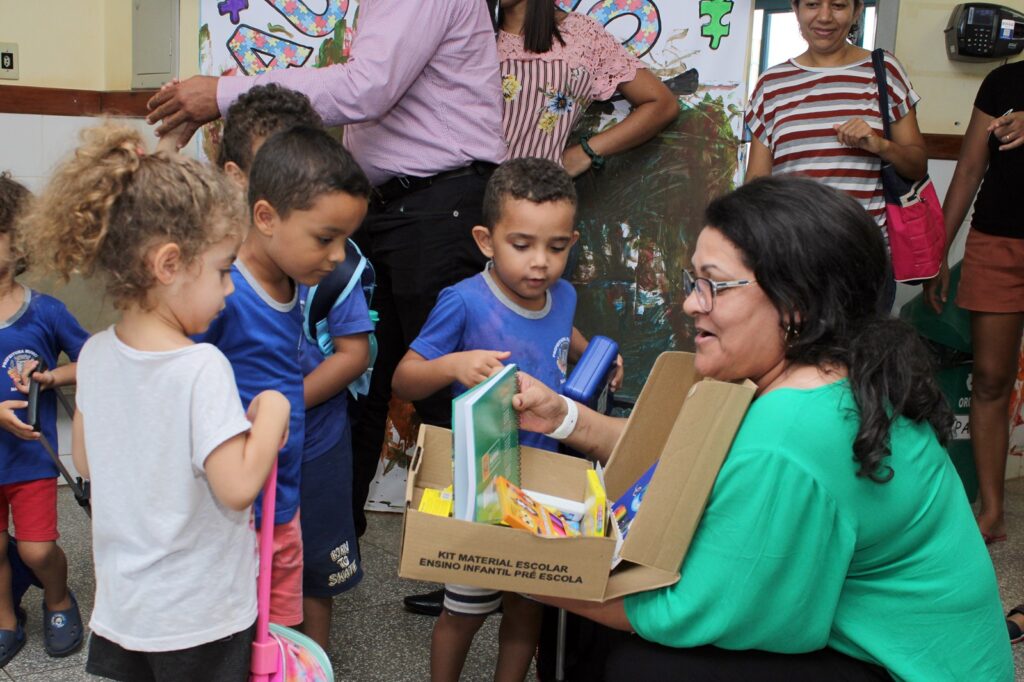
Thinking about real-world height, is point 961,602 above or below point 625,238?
below

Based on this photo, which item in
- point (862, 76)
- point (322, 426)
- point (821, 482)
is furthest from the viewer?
point (862, 76)

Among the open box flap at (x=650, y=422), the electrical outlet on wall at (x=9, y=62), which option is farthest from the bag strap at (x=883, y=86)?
the electrical outlet on wall at (x=9, y=62)

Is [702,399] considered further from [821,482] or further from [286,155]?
[286,155]

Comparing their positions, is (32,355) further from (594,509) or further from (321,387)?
(594,509)

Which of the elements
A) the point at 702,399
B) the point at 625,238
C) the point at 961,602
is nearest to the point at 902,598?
the point at 961,602

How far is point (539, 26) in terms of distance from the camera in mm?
2730

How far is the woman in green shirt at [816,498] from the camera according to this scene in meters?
1.48

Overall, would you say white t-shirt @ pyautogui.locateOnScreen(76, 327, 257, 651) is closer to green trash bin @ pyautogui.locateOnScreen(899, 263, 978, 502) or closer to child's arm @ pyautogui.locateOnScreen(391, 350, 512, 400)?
child's arm @ pyautogui.locateOnScreen(391, 350, 512, 400)

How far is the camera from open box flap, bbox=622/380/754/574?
1.53m

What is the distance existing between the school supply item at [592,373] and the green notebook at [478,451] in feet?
1.32

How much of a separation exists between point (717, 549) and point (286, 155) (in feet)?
3.41

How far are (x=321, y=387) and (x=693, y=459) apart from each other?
895 millimetres

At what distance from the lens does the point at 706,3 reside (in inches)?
118

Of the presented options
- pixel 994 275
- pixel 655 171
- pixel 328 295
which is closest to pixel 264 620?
pixel 328 295
